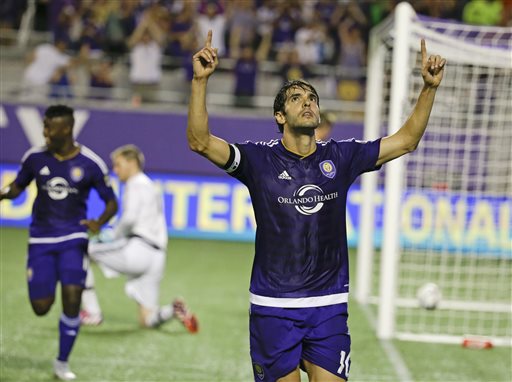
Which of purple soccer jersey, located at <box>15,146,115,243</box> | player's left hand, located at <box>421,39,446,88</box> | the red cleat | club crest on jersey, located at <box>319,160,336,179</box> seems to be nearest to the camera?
player's left hand, located at <box>421,39,446,88</box>

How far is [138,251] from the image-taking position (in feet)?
35.5

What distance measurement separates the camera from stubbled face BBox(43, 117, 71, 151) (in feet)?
28.5

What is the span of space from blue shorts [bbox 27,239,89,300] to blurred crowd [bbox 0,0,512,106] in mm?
9927

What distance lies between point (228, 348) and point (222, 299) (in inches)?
104

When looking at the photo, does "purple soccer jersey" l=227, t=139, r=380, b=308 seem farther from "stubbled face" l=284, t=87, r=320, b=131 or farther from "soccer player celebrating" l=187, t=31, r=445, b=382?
"stubbled face" l=284, t=87, r=320, b=131

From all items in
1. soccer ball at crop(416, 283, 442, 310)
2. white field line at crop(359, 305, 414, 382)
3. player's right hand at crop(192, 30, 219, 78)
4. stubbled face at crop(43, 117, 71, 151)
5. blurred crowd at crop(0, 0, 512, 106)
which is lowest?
white field line at crop(359, 305, 414, 382)

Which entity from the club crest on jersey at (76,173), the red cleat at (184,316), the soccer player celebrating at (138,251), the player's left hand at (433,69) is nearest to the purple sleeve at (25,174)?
the club crest on jersey at (76,173)

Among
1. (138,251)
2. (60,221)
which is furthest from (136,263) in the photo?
(60,221)

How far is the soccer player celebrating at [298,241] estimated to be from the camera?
19.3 ft

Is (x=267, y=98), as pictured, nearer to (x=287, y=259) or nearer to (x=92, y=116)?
(x=92, y=116)

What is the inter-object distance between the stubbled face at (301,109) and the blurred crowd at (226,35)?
500 inches

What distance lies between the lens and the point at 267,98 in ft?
61.6

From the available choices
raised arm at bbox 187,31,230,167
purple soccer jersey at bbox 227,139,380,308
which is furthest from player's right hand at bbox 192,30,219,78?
purple soccer jersey at bbox 227,139,380,308

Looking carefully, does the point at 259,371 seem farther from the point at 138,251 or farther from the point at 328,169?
the point at 138,251
